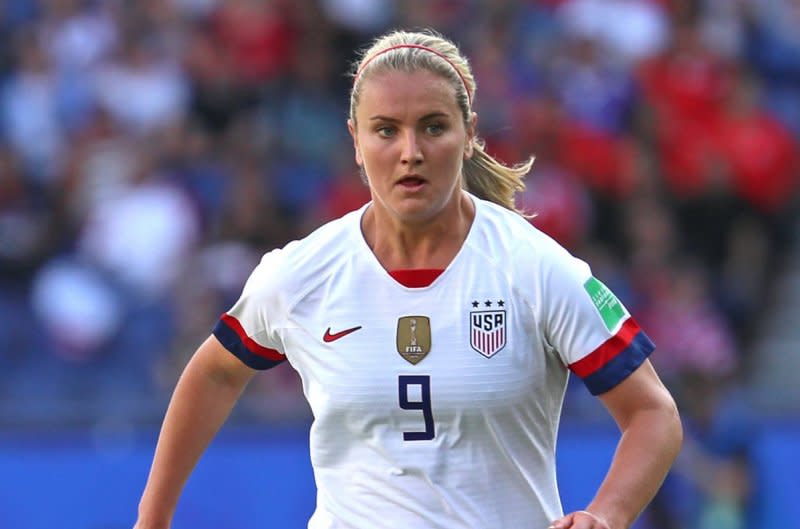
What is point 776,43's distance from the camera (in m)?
10.8

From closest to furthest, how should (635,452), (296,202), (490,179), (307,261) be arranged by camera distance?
(635,452)
(307,261)
(490,179)
(296,202)

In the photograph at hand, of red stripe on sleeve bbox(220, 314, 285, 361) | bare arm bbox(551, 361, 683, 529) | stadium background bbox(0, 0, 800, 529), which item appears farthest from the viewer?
stadium background bbox(0, 0, 800, 529)

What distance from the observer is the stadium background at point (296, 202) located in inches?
337

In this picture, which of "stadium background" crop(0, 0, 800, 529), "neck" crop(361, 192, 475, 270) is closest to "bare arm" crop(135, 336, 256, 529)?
"neck" crop(361, 192, 475, 270)

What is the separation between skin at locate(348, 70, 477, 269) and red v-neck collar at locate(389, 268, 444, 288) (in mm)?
19

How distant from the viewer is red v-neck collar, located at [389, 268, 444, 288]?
3.99 meters

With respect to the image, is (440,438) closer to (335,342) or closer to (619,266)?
(335,342)

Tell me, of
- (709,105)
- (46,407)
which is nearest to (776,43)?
(709,105)

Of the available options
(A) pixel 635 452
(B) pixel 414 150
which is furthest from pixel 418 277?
(A) pixel 635 452

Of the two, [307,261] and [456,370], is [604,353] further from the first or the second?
[307,261]

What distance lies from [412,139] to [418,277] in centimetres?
38

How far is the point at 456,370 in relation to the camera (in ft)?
12.7

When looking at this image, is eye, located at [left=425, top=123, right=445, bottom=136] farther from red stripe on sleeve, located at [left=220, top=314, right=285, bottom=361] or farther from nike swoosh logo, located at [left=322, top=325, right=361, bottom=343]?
red stripe on sleeve, located at [left=220, top=314, right=285, bottom=361]

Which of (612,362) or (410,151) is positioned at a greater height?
(410,151)
